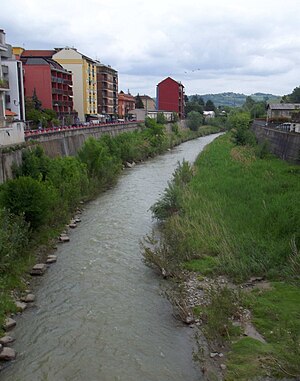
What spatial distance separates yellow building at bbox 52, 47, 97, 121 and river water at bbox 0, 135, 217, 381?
53452 millimetres

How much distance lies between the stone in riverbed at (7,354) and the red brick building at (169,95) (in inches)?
3490

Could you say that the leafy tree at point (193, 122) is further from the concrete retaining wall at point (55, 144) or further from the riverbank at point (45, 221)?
the riverbank at point (45, 221)

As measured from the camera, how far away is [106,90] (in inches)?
3093

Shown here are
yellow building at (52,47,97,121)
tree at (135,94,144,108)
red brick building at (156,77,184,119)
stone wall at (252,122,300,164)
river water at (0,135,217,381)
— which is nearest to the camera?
river water at (0,135,217,381)

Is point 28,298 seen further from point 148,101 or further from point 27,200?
point 148,101

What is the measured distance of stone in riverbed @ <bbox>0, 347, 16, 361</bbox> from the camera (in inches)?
358

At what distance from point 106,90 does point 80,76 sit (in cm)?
1187

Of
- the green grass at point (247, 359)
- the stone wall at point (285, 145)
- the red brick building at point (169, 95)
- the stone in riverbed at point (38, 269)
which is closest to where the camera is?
the green grass at point (247, 359)

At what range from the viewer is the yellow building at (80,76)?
6606cm

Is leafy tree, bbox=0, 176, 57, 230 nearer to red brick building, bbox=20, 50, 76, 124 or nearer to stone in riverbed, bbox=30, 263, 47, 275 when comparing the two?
stone in riverbed, bbox=30, 263, 47, 275

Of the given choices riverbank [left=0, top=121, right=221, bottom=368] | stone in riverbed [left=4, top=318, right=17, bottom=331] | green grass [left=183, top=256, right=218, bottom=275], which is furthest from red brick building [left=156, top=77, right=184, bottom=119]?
stone in riverbed [left=4, top=318, right=17, bottom=331]

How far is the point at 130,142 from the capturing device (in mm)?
42781

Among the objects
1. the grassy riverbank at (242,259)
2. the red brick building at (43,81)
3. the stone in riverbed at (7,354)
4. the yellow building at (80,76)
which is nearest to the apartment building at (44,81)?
the red brick building at (43,81)

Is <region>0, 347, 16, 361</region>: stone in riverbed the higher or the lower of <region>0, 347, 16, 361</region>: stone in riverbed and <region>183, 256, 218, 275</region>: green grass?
the lower
